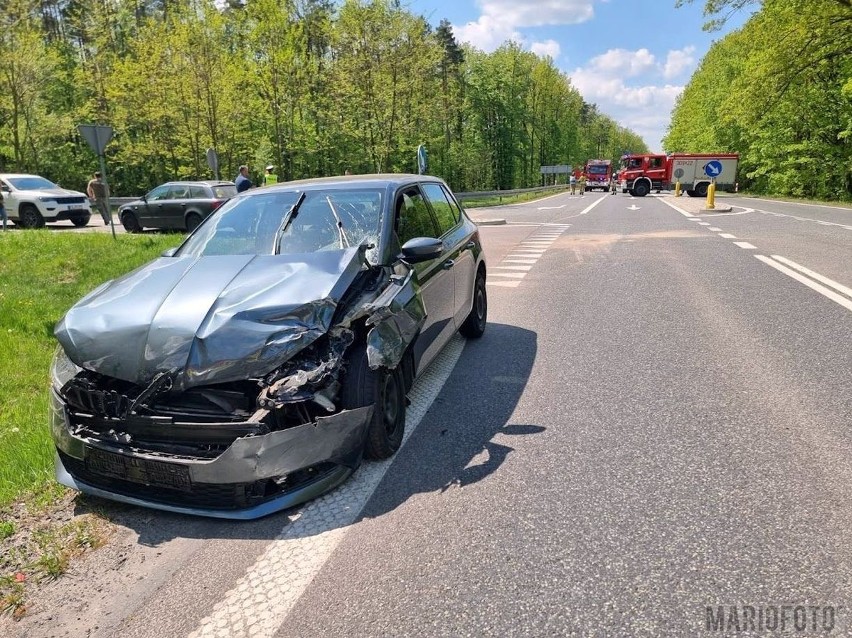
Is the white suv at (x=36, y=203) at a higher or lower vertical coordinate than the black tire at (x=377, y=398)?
higher

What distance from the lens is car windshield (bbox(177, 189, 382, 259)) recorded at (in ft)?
13.1

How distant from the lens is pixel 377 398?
3.20 meters

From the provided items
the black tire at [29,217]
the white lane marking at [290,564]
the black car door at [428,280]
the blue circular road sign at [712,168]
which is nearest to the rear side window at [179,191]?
the black tire at [29,217]

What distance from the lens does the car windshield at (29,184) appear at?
61.5ft

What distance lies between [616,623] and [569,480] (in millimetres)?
1067

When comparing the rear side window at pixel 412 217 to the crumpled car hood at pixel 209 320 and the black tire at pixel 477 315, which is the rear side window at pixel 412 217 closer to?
the crumpled car hood at pixel 209 320

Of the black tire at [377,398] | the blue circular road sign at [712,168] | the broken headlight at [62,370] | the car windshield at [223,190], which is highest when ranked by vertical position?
the blue circular road sign at [712,168]

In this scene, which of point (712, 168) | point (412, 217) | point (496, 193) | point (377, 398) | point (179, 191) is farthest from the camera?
point (496, 193)

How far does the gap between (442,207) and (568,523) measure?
3535 millimetres

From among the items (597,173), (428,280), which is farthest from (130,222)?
(597,173)

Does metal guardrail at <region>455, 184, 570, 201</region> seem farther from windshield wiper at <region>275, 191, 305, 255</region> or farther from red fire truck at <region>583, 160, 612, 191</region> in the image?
windshield wiper at <region>275, 191, 305, 255</region>

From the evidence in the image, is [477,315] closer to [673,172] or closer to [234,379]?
[234,379]

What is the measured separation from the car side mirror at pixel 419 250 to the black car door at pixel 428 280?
0.15 m

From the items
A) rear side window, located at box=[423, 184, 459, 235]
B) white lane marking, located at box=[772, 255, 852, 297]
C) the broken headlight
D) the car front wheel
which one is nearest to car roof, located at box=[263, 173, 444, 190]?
rear side window, located at box=[423, 184, 459, 235]
